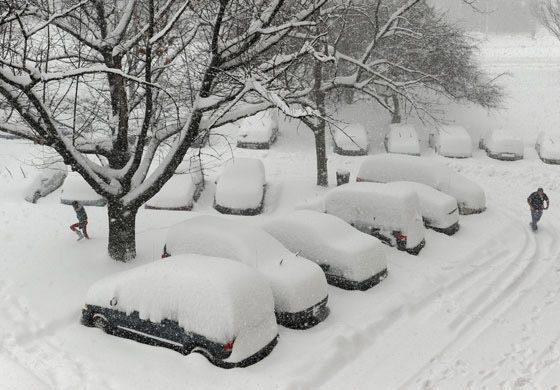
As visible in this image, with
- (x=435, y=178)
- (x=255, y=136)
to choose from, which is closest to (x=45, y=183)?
(x=255, y=136)

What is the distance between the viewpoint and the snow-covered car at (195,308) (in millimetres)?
7707

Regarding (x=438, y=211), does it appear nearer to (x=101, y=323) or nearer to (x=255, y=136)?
(x=101, y=323)

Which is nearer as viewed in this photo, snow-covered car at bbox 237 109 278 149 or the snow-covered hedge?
the snow-covered hedge

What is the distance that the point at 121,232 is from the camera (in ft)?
37.5

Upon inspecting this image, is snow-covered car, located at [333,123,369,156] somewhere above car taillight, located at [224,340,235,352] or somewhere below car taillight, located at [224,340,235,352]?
above

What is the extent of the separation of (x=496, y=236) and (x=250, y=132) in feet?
38.1

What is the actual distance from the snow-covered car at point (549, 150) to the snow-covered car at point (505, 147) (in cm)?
81

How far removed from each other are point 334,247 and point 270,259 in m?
1.51

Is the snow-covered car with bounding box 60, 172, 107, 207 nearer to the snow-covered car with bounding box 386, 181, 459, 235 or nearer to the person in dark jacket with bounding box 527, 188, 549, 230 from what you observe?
the snow-covered car with bounding box 386, 181, 459, 235

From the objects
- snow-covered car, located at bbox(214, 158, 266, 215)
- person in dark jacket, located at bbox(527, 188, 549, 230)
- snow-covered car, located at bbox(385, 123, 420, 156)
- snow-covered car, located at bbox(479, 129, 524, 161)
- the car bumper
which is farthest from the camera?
snow-covered car, located at bbox(385, 123, 420, 156)

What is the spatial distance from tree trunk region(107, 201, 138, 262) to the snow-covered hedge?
127 centimetres

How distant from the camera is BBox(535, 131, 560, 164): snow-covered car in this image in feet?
70.8

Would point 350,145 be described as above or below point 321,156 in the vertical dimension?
below

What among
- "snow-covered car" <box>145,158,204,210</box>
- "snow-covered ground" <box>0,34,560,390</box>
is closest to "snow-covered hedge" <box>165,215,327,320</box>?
"snow-covered ground" <box>0,34,560,390</box>
